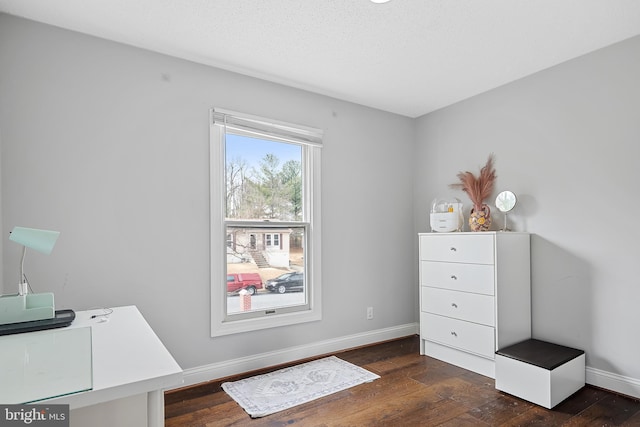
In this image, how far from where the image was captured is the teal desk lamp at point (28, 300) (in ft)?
4.63

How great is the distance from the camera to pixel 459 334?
3.04m

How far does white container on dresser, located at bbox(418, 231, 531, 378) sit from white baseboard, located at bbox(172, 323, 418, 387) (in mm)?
540

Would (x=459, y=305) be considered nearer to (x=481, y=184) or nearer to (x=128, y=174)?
(x=481, y=184)

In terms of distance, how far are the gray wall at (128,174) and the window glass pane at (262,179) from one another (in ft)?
0.77

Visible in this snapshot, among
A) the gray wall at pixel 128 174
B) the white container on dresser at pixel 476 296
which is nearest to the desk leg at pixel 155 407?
the gray wall at pixel 128 174

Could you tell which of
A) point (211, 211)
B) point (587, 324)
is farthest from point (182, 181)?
point (587, 324)

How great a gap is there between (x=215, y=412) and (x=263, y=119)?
2.13m

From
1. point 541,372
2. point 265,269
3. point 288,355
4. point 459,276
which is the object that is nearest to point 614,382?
point 541,372

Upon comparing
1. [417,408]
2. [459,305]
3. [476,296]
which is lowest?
[417,408]

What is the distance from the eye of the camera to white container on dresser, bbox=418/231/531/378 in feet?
9.14

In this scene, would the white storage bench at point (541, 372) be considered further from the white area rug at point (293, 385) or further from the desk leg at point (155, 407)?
the desk leg at point (155, 407)

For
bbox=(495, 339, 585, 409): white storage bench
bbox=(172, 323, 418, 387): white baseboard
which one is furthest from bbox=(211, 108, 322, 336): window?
bbox=(495, 339, 585, 409): white storage bench

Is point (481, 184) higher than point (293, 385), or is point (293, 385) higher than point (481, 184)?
point (481, 184)

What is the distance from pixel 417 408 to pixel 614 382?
140 cm
